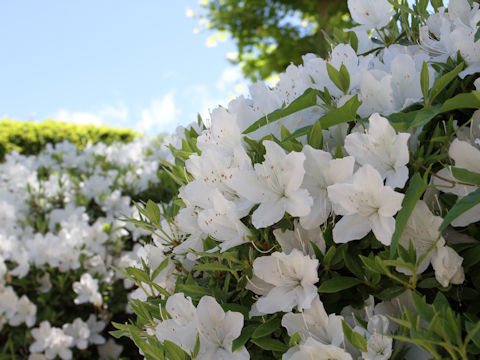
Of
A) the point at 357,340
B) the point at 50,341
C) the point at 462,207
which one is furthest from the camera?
the point at 50,341

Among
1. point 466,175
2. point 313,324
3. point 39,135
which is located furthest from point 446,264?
point 39,135

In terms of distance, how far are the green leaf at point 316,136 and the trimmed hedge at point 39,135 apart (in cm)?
728

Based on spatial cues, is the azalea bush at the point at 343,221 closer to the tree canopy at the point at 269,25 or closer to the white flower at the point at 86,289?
the white flower at the point at 86,289

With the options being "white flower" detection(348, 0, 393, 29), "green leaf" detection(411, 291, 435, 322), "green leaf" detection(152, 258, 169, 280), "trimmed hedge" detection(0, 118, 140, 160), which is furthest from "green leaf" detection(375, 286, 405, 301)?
"trimmed hedge" detection(0, 118, 140, 160)

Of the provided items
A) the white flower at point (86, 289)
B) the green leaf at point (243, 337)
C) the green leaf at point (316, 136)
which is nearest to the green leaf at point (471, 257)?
the green leaf at point (316, 136)

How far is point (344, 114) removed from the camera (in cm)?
110

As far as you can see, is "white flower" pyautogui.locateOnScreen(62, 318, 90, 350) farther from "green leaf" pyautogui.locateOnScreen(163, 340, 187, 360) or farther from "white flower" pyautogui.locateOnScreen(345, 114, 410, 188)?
"white flower" pyautogui.locateOnScreen(345, 114, 410, 188)

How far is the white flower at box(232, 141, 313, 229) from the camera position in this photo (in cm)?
109

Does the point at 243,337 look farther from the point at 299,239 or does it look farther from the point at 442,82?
the point at 442,82

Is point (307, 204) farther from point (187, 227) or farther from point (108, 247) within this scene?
point (108, 247)

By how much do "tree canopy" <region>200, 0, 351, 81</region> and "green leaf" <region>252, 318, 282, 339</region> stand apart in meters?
14.3

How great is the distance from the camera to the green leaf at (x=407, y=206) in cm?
94

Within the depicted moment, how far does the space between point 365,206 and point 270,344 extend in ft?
1.26

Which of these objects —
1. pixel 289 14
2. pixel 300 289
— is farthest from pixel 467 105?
pixel 289 14
